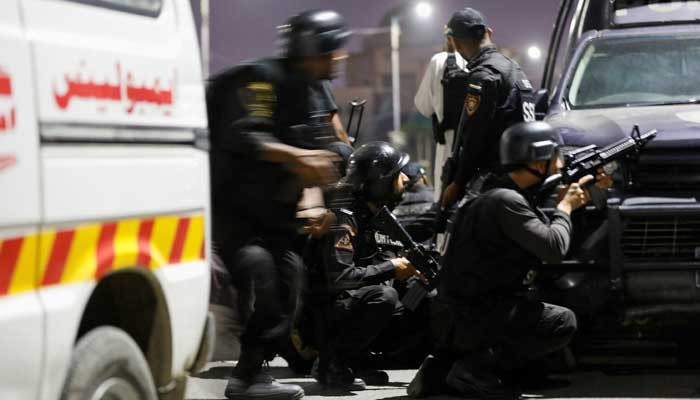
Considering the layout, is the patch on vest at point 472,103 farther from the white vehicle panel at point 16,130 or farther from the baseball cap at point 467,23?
the white vehicle panel at point 16,130

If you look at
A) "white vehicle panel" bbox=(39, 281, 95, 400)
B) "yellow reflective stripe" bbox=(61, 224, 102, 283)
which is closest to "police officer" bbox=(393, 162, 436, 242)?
"yellow reflective stripe" bbox=(61, 224, 102, 283)

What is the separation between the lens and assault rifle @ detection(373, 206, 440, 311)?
27.5 ft

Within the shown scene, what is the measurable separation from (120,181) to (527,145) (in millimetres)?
3522

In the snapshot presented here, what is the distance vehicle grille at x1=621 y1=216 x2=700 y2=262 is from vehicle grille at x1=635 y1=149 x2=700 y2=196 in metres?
0.22

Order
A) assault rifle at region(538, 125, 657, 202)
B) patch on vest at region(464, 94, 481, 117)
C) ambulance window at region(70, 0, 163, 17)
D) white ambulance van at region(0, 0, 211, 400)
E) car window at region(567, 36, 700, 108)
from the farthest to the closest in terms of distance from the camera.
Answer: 1. car window at region(567, 36, 700, 108)
2. patch on vest at region(464, 94, 481, 117)
3. assault rifle at region(538, 125, 657, 202)
4. ambulance window at region(70, 0, 163, 17)
5. white ambulance van at region(0, 0, 211, 400)

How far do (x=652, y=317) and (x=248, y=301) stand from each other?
262 centimetres

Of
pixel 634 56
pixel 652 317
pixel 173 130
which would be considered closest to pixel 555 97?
pixel 634 56

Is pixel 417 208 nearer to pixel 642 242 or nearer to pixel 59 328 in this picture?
pixel 642 242

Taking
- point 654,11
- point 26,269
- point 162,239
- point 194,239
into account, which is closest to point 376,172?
point 654,11

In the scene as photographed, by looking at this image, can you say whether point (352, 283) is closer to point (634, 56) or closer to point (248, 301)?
point (248, 301)

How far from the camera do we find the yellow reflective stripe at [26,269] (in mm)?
4023

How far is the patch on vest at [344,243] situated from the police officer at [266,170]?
1.31m

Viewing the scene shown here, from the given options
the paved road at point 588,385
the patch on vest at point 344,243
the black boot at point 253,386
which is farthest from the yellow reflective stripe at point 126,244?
the patch on vest at point 344,243

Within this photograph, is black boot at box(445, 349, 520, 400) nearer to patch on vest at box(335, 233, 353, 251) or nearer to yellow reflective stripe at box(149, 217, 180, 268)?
patch on vest at box(335, 233, 353, 251)
